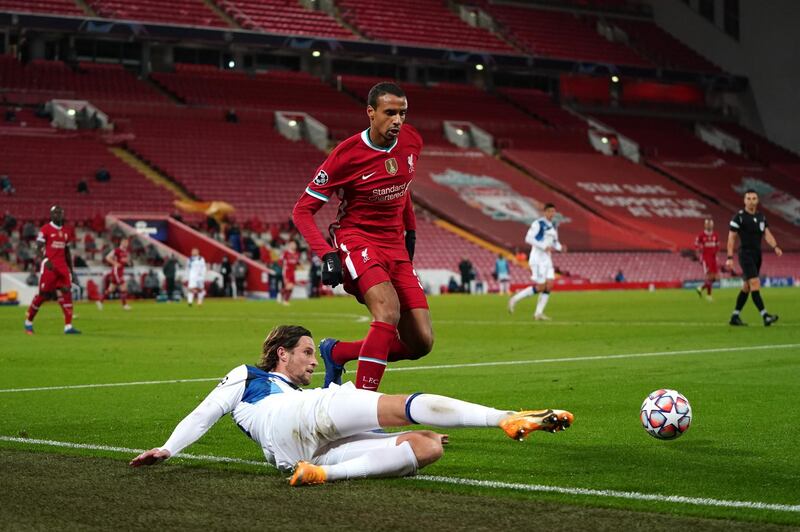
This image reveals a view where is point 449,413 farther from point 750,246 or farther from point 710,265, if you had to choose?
point 710,265

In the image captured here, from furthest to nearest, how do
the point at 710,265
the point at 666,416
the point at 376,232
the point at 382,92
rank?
the point at 710,265
the point at 376,232
the point at 382,92
the point at 666,416

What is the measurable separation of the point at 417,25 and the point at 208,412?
5852 centimetres

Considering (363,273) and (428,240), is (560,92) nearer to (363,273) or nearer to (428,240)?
(428,240)

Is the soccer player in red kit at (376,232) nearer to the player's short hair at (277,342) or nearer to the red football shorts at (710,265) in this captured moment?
the player's short hair at (277,342)

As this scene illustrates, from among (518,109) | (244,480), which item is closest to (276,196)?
(518,109)

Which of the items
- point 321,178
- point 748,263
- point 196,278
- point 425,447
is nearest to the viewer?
point 425,447

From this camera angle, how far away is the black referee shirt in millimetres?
20750

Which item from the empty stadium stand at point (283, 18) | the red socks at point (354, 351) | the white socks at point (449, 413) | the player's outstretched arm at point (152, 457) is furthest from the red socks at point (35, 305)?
the empty stadium stand at point (283, 18)

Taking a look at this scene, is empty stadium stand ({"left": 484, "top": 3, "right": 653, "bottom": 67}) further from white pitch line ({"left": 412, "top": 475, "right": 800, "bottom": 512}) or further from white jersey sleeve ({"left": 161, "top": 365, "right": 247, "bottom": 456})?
white pitch line ({"left": 412, "top": 475, "right": 800, "bottom": 512})

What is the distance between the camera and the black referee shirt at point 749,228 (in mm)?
20750

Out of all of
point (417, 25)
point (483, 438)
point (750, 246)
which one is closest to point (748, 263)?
point (750, 246)

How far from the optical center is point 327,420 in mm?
6305

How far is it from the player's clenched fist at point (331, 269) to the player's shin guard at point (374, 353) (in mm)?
408

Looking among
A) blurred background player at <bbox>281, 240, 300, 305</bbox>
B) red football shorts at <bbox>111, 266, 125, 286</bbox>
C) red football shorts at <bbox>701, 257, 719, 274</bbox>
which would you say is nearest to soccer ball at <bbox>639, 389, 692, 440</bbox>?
red football shorts at <bbox>111, 266, 125, 286</bbox>
